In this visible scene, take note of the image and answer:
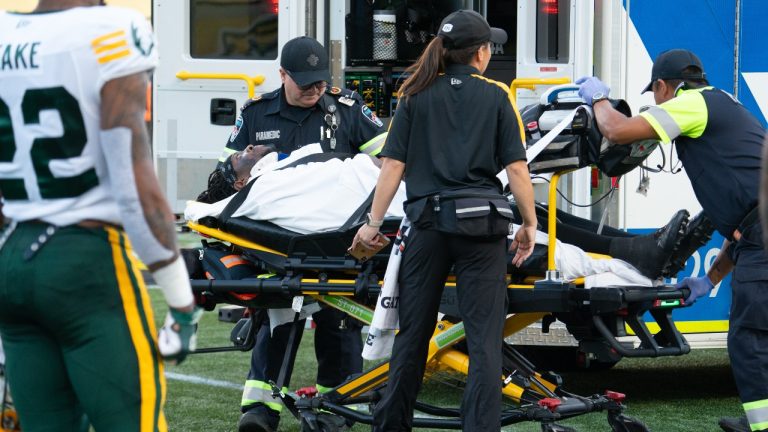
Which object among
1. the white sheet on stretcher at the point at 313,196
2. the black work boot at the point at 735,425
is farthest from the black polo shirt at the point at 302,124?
the black work boot at the point at 735,425

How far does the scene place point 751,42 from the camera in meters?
6.42

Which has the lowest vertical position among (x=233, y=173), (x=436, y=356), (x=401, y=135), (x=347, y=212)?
(x=436, y=356)

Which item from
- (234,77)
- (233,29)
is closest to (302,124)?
(234,77)

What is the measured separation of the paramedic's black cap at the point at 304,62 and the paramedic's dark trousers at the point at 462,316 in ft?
4.47

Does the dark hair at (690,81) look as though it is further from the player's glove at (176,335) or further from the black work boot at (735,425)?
the player's glove at (176,335)

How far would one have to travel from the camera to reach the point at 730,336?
4715mm

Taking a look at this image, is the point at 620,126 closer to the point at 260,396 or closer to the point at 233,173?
the point at 233,173

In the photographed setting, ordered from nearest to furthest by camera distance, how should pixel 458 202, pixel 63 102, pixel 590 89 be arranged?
pixel 63 102
pixel 458 202
pixel 590 89

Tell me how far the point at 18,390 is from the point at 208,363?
17.1 ft

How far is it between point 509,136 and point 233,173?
60.8 inches

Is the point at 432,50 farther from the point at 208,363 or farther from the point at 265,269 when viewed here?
the point at 208,363

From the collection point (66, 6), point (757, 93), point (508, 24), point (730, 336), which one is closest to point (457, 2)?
→ point (508, 24)

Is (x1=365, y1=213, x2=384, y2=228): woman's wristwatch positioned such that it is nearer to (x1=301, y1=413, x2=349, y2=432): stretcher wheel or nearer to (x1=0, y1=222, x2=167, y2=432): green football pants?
(x1=301, y1=413, x2=349, y2=432): stretcher wheel

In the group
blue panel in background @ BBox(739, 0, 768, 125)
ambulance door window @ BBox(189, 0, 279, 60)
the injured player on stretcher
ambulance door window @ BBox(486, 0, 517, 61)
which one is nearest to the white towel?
the injured player on stretcher
